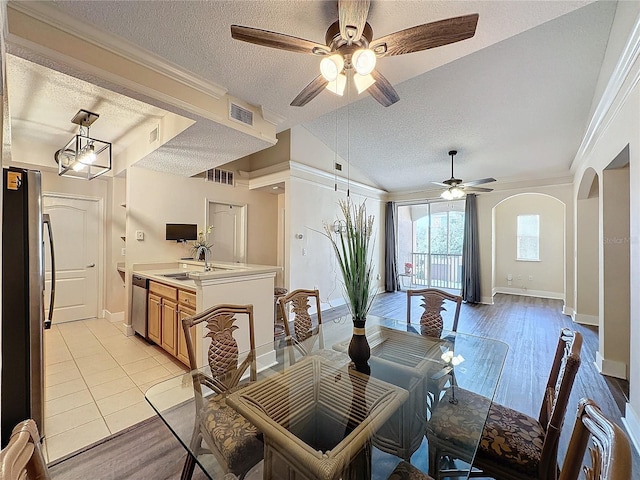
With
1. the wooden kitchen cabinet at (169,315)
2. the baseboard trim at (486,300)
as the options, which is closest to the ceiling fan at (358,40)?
the wooden kitchen cabinet at (169,315)

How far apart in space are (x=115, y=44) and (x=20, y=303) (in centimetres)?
185

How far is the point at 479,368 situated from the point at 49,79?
4.35 metres

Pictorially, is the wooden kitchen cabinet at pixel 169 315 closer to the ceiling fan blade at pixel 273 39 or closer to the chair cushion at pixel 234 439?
the chair cushion at pixel 234 439

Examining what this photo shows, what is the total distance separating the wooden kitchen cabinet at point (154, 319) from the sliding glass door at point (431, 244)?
5984 millimetres

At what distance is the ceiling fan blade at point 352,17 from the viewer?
1370 mm

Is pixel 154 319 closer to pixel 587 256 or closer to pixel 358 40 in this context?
pixel 358 40

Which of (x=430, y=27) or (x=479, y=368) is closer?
(x=430, y=27)

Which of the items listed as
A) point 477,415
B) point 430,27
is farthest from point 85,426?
point 430,27

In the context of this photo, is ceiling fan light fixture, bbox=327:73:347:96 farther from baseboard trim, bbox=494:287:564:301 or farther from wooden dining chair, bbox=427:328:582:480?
baseboard trim, bbox=494:287:564:301

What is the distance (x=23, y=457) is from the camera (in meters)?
0.63

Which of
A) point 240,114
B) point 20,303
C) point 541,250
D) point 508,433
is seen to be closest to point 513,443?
point 508,433

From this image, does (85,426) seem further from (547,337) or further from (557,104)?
(557,104)

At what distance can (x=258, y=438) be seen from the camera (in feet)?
4.24

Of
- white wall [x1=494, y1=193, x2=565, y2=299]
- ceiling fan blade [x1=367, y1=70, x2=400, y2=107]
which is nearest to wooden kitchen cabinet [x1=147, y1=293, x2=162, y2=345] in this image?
ceiling fan blade [x1=367, y1=70, x2=400, y2=107]
